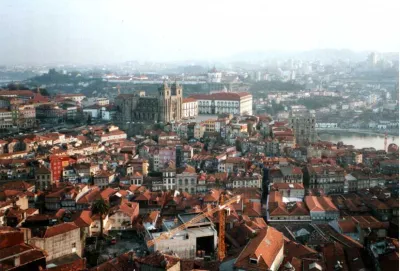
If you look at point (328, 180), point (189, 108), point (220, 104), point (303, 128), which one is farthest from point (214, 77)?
point (328, 180)

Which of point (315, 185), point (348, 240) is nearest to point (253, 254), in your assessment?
point (348, 240)

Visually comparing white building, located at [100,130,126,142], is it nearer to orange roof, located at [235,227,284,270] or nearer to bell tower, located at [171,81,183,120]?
bell tower, located at [171,81,183,120]

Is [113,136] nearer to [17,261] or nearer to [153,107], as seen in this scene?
[153,107]

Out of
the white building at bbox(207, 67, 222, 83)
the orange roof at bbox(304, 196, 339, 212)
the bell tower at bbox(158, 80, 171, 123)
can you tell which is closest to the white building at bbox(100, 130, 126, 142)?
the bell tower at bbox(158, 80, 171, 123)

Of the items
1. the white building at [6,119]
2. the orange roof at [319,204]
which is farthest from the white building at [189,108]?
the orange roof at [319,204]

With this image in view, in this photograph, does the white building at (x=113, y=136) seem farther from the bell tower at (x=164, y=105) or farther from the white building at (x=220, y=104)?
the white building at (x=220, y=104)

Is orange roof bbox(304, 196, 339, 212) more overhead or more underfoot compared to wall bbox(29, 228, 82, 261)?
more underfoot

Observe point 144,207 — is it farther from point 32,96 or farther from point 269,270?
point 32,96
